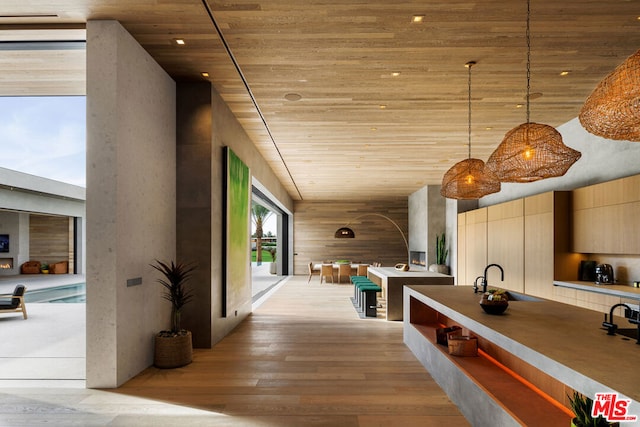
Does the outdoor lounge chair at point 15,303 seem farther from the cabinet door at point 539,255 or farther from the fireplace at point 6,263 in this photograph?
the fireplace at point 6,263

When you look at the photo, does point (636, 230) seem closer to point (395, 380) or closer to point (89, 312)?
point (395, 380)

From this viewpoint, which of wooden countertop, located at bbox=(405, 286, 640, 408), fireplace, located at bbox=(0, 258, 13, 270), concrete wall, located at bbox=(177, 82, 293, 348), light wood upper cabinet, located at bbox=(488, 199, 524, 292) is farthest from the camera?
fireplace, located at bbox=(0, 258, 13, 270)

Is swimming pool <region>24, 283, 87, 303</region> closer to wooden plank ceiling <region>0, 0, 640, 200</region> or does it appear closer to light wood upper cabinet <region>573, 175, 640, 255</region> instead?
wooden plank ceiling <region>0, 0, 640, 200</region>

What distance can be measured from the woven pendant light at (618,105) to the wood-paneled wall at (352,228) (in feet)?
43.7

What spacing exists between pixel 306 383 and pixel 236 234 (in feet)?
9.19

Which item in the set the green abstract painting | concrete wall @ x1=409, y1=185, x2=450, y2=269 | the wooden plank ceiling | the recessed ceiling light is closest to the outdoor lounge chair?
the wooden plank ceiling

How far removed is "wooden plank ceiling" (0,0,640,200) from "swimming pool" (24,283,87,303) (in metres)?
5.87

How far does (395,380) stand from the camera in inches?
140

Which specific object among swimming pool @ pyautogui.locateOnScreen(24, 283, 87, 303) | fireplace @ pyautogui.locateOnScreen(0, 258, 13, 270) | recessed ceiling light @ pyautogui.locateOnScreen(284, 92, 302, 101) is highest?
recessed ceiling light @ pyautogui.locateOnScreen(284, 92, 302, 101)

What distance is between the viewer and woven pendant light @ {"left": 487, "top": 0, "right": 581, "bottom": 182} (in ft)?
10.6

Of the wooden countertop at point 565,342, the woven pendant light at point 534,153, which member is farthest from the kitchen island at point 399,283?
the woven pendant light at point 534,153

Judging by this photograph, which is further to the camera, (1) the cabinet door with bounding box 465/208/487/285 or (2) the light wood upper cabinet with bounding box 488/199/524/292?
(1) the cabinet door with bounding box 465/208/487/285

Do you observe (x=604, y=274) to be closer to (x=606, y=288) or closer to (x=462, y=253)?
(x=606, y=288)

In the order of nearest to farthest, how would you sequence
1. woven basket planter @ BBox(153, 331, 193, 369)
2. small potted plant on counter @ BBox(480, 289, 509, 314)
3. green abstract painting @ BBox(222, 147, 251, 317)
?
small potted plant on counter @ BBox(480, 289, 509, 314), woven basket planter @ BBox(153, 331, 193, 369), green abstract painting @ BBox(222, 147, 251, 317)
